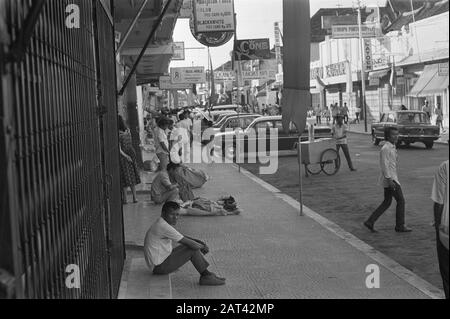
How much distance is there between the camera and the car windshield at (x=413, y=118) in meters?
28.1

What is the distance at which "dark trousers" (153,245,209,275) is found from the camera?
7289 mm

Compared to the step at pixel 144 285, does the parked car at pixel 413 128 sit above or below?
above

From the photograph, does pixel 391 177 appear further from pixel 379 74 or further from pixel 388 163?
pixel 379 74

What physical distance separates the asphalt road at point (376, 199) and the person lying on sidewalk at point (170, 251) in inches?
98.8

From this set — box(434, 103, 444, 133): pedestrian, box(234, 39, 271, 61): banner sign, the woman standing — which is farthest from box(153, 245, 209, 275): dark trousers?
box(434, 103, 444, 133): pedestrian

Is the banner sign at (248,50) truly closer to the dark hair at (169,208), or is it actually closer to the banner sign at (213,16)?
the banner sign at (213,16)

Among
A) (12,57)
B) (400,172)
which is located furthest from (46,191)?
(400,172)

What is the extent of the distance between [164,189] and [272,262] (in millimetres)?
4863

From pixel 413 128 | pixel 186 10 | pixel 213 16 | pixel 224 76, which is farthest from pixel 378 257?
pixel 224 76

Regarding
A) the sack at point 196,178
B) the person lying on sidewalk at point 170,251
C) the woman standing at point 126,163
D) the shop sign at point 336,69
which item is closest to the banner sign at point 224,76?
the shop sign at point 336,69

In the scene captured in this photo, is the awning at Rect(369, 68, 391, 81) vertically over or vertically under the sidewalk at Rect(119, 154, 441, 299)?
over

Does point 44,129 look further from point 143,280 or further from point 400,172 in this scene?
point 400,172

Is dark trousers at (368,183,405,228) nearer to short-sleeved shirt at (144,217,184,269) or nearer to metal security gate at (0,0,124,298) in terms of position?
short-sleeved shirt at (144,217,184,269)

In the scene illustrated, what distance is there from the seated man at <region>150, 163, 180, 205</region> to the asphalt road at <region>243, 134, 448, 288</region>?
2.80 metres
